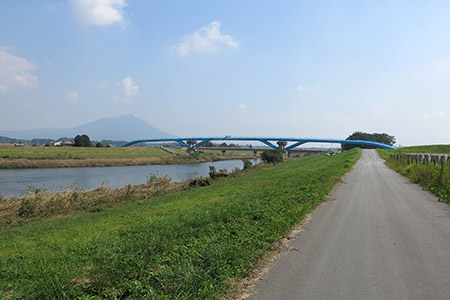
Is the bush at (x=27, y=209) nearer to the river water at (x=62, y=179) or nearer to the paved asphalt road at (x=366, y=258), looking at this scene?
the river water at (x=62, y=179)

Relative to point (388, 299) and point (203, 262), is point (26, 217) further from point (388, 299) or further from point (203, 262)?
point (388, 299)

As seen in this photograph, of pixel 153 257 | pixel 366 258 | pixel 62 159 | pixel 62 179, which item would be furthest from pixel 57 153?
pixel 366 258

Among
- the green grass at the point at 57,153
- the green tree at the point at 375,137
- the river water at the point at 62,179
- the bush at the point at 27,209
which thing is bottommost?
the river water at the point at 62,179

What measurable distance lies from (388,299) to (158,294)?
320 cm

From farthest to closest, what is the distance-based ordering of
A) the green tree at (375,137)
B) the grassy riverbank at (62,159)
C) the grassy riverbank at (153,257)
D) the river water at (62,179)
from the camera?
the green tree at (375,137) → the grassy riverbank at (62,159) → the river water at (62,179) → the grassy riverbank at (153,257)

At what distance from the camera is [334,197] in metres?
13.1

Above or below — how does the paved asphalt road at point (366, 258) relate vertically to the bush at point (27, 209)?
above

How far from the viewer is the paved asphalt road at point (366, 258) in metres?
4.72

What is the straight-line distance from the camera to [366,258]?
6.04m

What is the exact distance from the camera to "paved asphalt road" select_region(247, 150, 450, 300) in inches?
186

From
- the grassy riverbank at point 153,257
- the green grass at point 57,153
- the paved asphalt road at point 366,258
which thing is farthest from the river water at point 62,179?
the paved asphalt road at point 366,258

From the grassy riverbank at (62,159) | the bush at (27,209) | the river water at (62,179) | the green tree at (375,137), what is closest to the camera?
the bush at (27,209)

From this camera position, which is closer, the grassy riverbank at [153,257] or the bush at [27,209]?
the grassy riverbank at [153,257]

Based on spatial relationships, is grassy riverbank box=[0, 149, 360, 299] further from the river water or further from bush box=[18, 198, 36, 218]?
the river water
